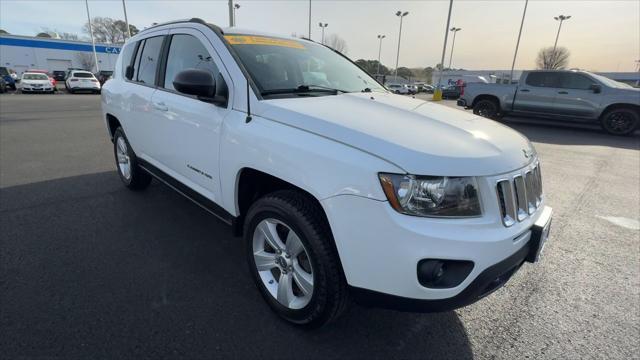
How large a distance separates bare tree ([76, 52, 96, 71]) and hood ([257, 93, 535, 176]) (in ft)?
227

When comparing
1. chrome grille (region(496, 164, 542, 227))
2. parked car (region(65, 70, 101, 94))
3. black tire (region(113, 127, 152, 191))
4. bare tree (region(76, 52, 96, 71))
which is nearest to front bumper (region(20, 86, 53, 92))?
parked car (region(65, 70, 101, 94))

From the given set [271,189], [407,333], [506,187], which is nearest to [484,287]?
[506,187]

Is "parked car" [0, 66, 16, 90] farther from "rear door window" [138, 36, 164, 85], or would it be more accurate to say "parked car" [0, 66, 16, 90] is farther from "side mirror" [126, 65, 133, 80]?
"rear door window" [138, 36, 164, 85]

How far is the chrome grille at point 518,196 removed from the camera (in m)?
1.81

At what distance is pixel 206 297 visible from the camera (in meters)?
2.53

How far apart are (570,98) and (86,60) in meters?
68.2

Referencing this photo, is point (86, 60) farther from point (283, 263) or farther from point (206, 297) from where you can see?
point (283, 263)

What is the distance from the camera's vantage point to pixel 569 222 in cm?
407

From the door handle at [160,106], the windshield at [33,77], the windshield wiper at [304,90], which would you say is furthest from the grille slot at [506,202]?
the windshield at [33,77]

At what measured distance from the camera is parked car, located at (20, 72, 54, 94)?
74.1ft

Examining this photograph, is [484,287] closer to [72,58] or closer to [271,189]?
[271,189]

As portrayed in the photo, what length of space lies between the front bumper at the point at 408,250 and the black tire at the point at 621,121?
11.7 meters

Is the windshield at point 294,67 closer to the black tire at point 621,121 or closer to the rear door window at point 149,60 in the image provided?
the rear door window at point 149,60

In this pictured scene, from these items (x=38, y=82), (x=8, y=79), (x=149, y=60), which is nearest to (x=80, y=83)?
(x=38, y=82)
